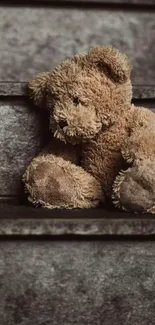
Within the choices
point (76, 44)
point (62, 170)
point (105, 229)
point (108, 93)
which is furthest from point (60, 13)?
point (105, 229)

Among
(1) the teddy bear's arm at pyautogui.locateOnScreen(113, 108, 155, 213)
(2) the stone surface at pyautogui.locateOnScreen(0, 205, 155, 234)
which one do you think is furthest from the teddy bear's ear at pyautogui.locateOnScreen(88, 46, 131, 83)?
(2) the stone surface at pyautogui.locateOnScreen(0, 205, 155, 234)

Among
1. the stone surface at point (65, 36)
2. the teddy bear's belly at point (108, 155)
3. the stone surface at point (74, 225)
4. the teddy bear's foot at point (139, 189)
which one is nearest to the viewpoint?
the stone surface at point (74, 225)

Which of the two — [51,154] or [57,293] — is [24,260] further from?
[51,154]

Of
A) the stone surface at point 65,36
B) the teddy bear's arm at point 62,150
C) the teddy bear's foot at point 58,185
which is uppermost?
the stone surface at point 65,36

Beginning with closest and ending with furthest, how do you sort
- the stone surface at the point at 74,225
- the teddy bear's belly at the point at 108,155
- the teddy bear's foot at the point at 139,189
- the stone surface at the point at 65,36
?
the stone surface at the point at 74,225, the teddy bear's foot at the point at 139,189, the teddy bear's belly at the point at 108,155, the stone surface at the point at 65,36

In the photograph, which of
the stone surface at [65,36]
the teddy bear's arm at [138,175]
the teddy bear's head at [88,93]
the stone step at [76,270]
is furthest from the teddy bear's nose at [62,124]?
the stone surface at [65,36]

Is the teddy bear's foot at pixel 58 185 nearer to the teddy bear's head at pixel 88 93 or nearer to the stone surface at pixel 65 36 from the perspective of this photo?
the teddy bear's head at pixel 88 93

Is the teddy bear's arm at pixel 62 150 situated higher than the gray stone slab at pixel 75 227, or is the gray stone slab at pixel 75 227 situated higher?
the teddy bear's arm at pixel 62 150
